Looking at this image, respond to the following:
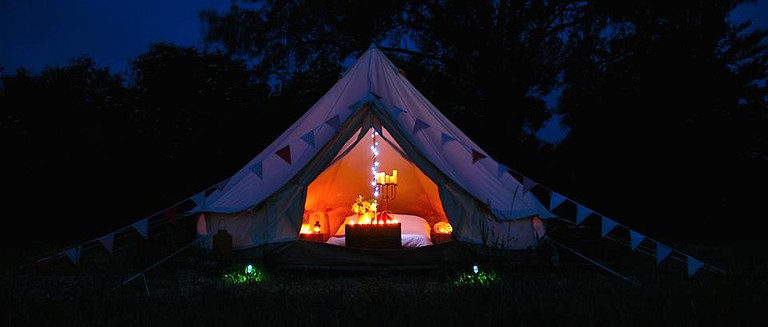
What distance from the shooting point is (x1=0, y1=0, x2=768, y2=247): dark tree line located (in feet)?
25.2

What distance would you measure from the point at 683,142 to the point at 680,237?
1.24 metres

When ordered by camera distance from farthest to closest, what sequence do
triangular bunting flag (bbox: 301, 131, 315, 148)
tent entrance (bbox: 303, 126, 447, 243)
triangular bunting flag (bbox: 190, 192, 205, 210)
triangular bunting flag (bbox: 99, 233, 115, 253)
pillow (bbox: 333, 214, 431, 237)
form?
1. tent entrance (bbox: 303, 126, 447, 243)
2. pillow (bbox: 333, 214, 431, 237)
3. triangular bunting flag (bbox: 190, 192, 205, 210)
4. triangular bunting flag (bbox: 301, 131, 315, 148)
5. triangular bunting flag (bbox: 99, 233, 115, 253)

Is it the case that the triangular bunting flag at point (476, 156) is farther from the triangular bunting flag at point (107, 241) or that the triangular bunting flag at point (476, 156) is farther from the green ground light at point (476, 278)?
the triangular bunting flag at point (107, 241)

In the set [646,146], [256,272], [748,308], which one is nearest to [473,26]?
[646,146]

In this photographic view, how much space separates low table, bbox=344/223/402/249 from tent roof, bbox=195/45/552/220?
0.69 meters

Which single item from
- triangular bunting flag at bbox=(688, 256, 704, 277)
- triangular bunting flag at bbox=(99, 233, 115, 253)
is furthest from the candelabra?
triangular bunting flag at bbox=(688, 256, 704, 277)

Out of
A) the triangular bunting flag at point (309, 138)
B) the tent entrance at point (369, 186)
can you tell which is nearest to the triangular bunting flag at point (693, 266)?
the triangular bunting flag at point (309, 138)

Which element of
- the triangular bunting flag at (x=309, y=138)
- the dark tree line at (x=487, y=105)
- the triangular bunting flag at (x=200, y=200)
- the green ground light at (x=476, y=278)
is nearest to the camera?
the green ground light at (x=476, y=278)

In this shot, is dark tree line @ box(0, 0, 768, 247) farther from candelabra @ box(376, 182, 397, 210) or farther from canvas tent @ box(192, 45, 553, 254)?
canvas tent @ box(192, 45, 553, 254)

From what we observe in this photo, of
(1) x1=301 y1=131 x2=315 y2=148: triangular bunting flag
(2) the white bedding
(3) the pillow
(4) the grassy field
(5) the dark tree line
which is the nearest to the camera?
(4) the grassy field

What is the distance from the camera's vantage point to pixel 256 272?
14.3 ft

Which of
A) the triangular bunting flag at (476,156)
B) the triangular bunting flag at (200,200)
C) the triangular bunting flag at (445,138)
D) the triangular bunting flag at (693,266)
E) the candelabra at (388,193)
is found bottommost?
the triangular bunting flag at (693,266)

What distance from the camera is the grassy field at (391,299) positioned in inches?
107

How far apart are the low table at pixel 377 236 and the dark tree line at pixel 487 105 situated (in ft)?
11.5
